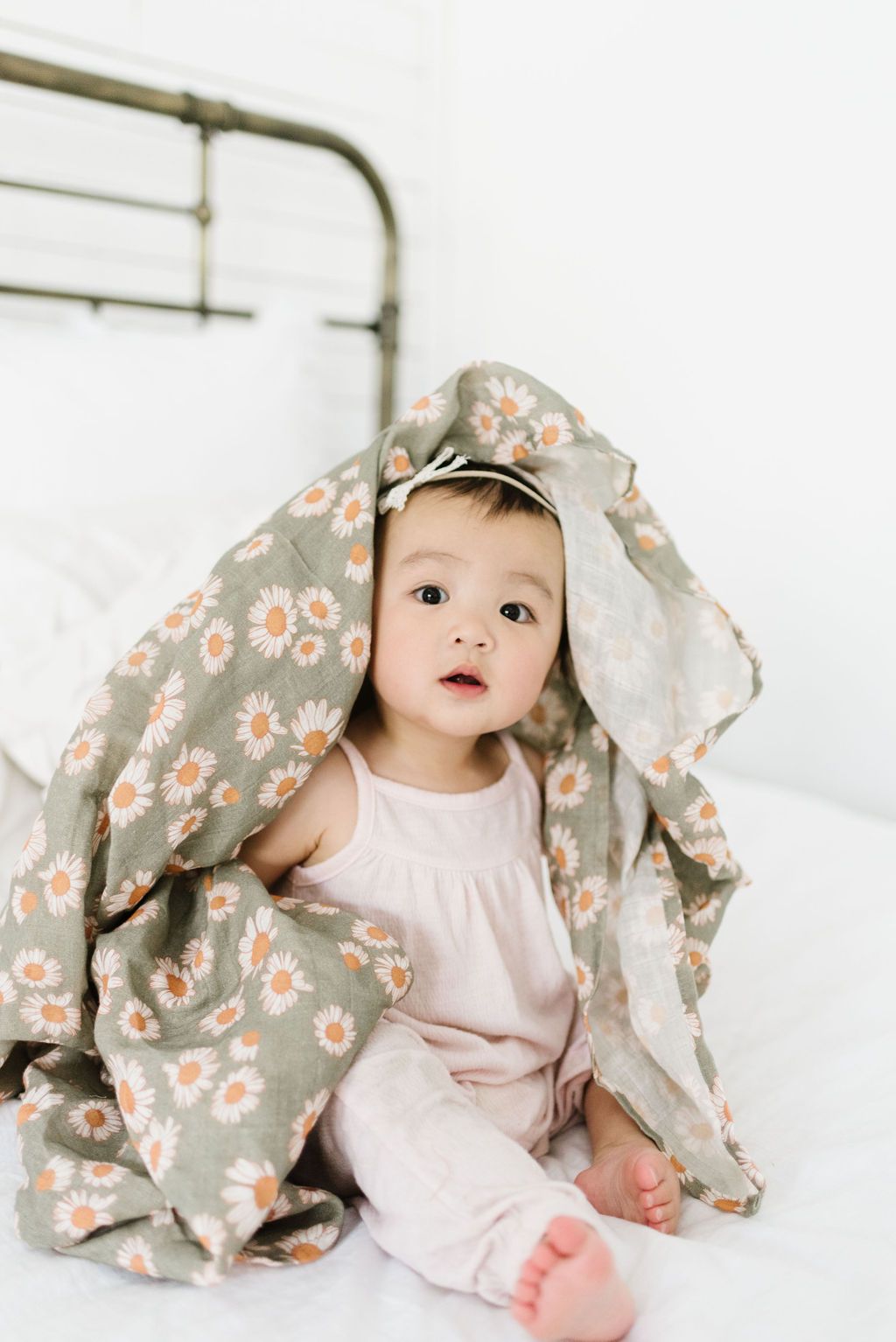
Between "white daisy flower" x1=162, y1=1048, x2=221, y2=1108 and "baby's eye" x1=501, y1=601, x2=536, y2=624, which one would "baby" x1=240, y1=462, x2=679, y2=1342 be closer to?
"baby's eye" x1=501, y1=601, x2=536, y2=624

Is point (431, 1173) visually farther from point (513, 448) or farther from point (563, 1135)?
point (513, 448)

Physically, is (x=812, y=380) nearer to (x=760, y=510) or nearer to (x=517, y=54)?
(x=760, y=510)

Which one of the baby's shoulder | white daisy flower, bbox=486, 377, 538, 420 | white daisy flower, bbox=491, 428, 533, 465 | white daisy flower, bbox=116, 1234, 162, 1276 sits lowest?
white daisy flower, bbox=116, 1234, 162, 1276

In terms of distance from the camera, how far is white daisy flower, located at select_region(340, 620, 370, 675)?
1.04 metres

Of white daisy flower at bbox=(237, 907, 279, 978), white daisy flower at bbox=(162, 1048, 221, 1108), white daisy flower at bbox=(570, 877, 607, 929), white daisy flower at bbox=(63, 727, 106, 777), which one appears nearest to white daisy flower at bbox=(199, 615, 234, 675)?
white daisy flower at bbox=(63, 727, 106, 777)

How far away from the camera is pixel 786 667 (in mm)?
1944

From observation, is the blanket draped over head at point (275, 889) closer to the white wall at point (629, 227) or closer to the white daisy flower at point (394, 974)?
the white daisy flower at point (394, 974)

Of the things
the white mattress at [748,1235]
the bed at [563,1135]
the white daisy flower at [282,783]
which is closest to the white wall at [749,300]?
the bed at [563,1135]

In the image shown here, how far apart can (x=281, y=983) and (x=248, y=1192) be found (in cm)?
16

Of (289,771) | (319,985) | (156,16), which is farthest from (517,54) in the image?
(319,985)

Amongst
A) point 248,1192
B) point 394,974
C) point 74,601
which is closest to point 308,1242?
point 248,1192

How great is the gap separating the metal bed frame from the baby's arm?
118 cm

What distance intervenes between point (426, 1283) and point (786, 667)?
4.46 feet

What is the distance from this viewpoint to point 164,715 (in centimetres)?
95
